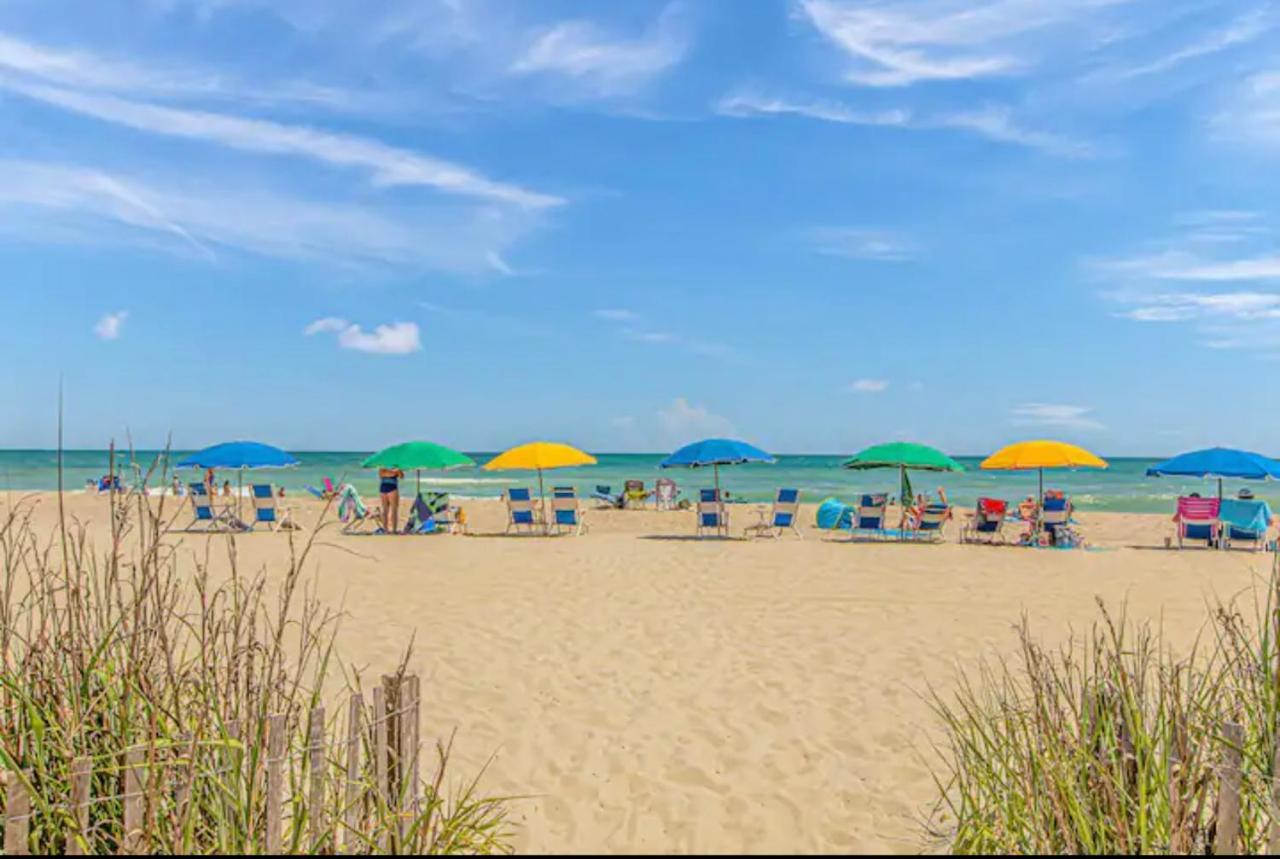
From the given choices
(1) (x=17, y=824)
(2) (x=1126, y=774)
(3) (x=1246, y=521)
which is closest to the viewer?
(1) (x=17, y=824)

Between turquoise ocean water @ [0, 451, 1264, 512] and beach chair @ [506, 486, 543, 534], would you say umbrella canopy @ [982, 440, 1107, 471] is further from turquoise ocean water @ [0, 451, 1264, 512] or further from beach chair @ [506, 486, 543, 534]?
turquoise ocean water @ [0, 451, 1264, 512]

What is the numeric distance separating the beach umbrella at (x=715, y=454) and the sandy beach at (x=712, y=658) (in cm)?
265

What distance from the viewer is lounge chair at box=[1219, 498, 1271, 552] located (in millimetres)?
13781

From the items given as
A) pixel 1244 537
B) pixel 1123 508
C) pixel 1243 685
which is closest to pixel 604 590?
pixel 1243 685

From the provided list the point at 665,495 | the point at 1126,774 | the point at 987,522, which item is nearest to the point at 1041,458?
the point at 987,522

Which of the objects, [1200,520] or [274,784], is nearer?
[274,784]

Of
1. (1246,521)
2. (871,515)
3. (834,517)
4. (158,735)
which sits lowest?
(834,517)

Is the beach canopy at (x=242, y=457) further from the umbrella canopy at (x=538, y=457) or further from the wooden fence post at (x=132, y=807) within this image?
the wooden fence post at (x=132, y=807)

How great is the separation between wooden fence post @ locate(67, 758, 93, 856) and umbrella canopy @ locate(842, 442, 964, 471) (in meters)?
13.7

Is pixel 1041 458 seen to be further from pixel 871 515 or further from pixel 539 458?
pixel 539 458

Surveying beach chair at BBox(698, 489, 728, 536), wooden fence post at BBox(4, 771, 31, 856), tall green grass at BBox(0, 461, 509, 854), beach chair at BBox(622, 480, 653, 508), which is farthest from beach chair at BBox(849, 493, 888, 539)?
wooden fence post at BBox(4, 771, 31, 856)

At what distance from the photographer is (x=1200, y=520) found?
14.0 metres

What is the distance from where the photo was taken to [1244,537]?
14.1 meters

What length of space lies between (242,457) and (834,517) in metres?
11.1
